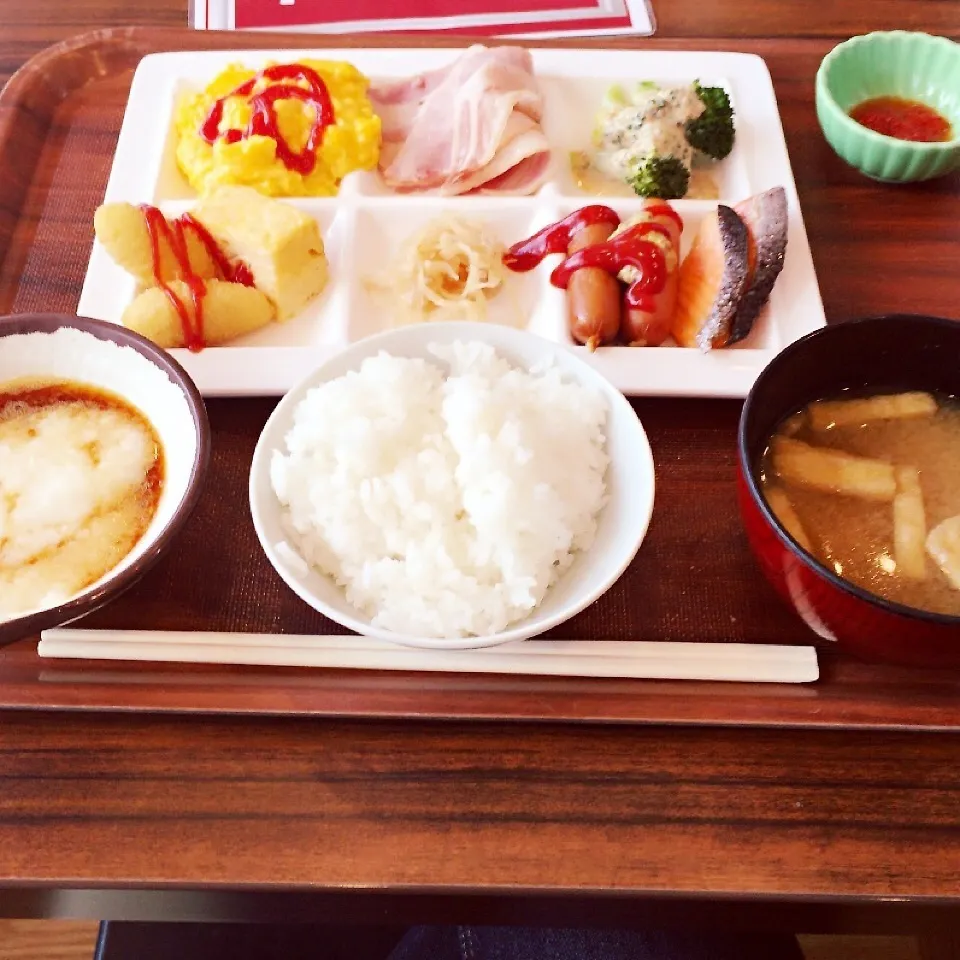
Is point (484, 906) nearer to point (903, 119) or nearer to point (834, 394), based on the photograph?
point (834, 394)

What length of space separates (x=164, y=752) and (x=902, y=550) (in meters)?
1.13

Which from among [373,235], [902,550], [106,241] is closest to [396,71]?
[373,235]

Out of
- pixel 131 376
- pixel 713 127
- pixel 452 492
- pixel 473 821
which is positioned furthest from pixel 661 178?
pixel 473 821

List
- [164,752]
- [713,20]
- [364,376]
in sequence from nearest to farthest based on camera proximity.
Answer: [164,752], [364,376], [713,20]

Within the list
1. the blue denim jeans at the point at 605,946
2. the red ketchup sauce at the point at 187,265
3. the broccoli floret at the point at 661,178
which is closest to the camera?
the blue denim jeans at the point at 605,946

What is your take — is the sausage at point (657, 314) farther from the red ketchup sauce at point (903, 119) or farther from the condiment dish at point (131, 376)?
the condiment dish at point (131, 376)

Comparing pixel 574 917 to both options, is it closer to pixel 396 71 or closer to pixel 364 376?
pixel 364 376

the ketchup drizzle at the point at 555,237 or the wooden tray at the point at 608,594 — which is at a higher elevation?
the ketchup drizzle at the point at 555,237

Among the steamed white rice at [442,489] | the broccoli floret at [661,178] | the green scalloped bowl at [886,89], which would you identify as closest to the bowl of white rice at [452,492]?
the steamed white rice at [442,489]

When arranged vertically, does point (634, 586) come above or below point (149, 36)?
below

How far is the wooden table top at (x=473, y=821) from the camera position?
1164mm

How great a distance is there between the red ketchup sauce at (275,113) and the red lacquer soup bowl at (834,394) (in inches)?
49.1

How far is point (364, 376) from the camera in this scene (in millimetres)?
1534

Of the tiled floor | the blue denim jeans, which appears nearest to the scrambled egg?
the blue denim jeans
